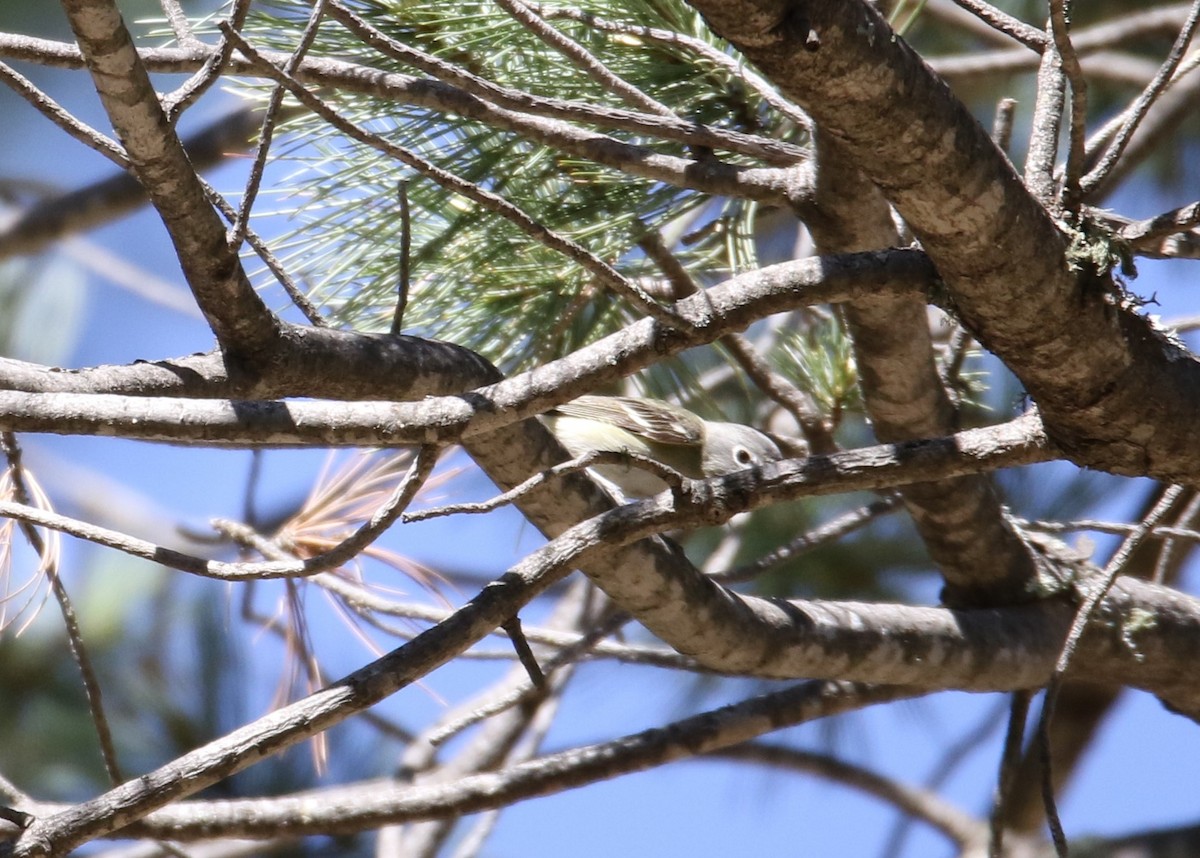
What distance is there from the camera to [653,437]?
2.31 meters

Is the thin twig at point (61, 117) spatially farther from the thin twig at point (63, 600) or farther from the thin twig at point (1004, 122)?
the thin twig at point (1004, 122)

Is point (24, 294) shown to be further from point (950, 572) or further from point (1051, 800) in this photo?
point (1051, 800)

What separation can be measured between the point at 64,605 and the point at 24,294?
4368 mm

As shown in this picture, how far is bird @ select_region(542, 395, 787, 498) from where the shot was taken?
7.45ft

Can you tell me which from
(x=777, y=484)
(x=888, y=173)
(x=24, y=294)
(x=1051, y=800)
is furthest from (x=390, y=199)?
(x=24, y=294)

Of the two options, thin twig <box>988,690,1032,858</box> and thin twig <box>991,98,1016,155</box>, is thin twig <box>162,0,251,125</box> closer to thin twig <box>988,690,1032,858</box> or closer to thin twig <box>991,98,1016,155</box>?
thin twig <box>991,98,1016,155</box>

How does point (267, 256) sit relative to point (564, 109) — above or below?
below

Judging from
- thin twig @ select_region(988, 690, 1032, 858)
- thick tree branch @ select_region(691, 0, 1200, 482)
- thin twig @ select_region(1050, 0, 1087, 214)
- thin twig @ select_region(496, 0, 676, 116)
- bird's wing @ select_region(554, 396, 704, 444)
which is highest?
bird's wing @ select_region(554, 396, 704, 444)

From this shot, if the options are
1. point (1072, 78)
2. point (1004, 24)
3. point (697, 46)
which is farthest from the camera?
point (697, 46)

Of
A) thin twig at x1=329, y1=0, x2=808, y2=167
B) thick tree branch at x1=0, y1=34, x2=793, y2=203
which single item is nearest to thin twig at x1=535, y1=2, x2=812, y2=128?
thin twig at x1=329, y1=0, x2=808, y2=167

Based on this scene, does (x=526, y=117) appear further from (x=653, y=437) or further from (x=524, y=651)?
(x=653, y=437)

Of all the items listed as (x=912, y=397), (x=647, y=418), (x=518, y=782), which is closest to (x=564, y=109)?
(x=912, y=397)

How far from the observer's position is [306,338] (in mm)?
1085

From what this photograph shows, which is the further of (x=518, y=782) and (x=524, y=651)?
(x=518, y=782)
